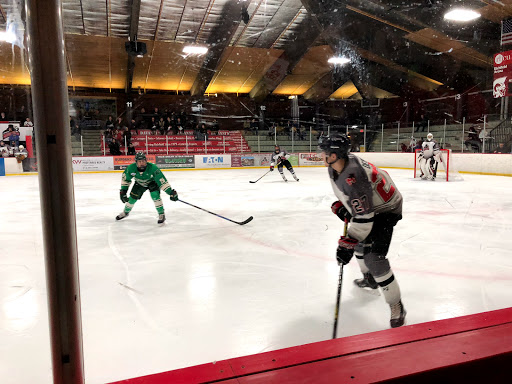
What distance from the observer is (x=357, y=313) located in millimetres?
1927

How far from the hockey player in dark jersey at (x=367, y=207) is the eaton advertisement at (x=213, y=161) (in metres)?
12.3

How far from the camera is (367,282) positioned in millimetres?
2307

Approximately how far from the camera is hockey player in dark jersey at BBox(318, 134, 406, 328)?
1.67 metres

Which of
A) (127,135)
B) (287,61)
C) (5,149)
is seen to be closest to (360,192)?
(5,149)

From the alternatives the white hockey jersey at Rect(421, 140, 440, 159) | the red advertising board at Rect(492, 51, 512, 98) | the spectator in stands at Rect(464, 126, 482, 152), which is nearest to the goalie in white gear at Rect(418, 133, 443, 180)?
the white hockey jersey at Rect(421, 140, 440, 159)

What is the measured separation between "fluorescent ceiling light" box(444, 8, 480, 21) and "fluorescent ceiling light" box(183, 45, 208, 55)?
9.08 meters

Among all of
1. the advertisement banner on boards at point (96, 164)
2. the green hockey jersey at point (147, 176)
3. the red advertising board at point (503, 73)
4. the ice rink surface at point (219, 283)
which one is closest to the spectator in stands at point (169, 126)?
the advertisement banner on boards at point (96, 164)

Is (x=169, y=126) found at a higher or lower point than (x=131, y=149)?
higher

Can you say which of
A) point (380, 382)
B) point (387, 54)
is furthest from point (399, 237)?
point (387, 54)

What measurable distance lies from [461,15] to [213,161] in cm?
929

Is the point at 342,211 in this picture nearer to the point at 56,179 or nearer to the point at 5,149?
the point at 56,179

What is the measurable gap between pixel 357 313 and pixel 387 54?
→ 1602 centimetres

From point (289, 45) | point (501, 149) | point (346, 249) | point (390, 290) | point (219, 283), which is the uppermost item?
point (289, 45)

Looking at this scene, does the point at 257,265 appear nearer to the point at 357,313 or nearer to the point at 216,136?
the point at 357,313
